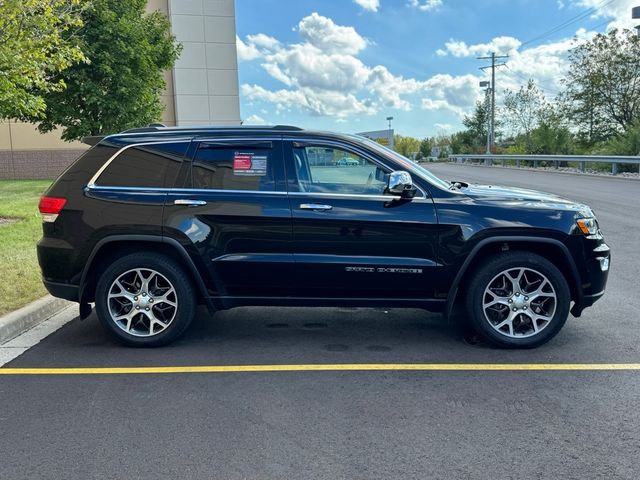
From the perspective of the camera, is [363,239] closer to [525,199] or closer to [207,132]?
[525,199]

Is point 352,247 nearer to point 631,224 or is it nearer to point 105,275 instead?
point 105,275

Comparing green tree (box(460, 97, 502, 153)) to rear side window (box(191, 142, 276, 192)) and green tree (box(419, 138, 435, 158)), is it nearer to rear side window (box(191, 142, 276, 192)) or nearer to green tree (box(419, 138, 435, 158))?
green tree (box(419, 138, 435, 158))

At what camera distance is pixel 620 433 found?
10.7ft

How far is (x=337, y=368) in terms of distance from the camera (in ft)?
14.2

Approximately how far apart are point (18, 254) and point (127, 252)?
3969 millimetres

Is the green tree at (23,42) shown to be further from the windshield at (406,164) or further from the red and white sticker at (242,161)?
the windshield at (406,164)

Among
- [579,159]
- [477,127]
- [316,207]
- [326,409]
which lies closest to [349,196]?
[316,207]

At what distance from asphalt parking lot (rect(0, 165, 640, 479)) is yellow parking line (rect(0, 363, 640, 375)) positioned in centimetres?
6

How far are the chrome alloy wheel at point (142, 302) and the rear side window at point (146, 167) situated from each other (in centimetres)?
79

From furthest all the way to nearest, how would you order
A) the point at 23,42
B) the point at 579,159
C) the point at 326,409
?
1. the point at 579,159
2. the point at 23,42
3. the point at 326,409

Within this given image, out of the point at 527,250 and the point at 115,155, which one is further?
the point at 115,155

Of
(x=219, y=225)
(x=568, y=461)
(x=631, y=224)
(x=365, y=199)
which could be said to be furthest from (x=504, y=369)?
(x=631, y=224)

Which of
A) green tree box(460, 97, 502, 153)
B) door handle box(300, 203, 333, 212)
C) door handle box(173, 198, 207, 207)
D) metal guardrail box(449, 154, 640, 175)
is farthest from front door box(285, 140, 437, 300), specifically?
green tree box(460, 97, 502, 153)

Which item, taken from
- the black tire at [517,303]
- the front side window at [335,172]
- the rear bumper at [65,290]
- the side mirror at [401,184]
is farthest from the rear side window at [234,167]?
the black tire at [517,303]
